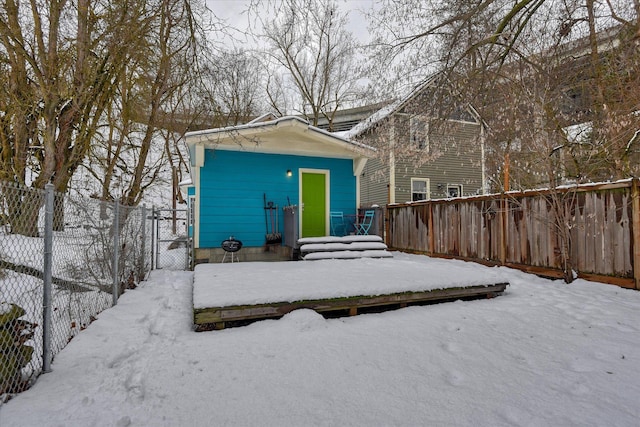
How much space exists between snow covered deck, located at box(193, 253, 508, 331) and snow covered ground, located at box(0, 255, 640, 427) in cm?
17

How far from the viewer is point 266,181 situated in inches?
311

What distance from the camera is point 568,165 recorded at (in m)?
8.59

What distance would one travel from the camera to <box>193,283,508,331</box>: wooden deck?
3.27 meters

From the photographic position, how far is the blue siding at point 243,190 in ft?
24.2

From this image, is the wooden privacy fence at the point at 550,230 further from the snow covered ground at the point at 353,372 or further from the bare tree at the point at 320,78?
the bare tree at the point at 320,78

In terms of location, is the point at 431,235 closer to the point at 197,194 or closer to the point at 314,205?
the point at 314,205

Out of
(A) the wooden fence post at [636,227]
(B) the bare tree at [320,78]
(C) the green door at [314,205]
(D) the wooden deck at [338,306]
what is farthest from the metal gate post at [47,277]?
(B) the bare tree at [320,78]

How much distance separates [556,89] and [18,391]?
791 centimetres

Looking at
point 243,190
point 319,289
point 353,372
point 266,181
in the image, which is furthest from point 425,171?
point 353,372

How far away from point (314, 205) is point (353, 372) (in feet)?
20.2

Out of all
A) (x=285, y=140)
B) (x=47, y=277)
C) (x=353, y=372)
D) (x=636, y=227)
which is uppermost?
(x=285, y=140)

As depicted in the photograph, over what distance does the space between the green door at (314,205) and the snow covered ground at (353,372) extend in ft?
15.4

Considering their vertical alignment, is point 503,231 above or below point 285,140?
below

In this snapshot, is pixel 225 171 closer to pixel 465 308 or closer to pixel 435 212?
pixel 435 212
